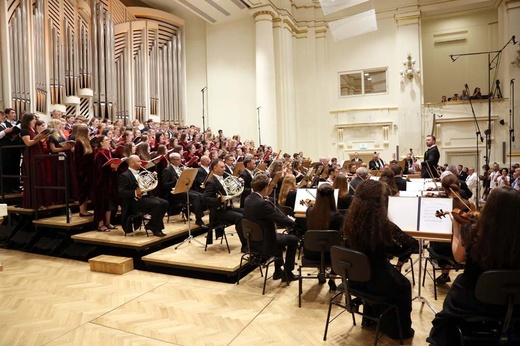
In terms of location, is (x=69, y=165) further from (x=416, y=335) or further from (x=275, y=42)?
(x=275, y=42)

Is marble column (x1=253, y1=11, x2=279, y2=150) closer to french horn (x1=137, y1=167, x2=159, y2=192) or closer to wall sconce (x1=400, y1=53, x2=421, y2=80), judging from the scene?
wall sconce (x1=400, y1=53, x2=421, y2=80)

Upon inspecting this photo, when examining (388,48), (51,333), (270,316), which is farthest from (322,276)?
(388,48)

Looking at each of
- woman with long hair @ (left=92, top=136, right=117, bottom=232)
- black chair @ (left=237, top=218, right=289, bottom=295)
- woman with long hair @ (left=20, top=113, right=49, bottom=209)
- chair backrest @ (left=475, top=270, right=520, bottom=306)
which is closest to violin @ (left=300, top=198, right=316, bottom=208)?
black chair @ (left=237, top=218, right=289, bottom=295)

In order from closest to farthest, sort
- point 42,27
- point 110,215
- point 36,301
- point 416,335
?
point 416,335 → point 36,301 → point 110,215 → point 42,27

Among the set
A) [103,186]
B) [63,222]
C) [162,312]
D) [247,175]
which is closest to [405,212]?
[162,312]

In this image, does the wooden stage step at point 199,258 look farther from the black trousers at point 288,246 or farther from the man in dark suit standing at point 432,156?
the man in dark suit standing at point 432,156

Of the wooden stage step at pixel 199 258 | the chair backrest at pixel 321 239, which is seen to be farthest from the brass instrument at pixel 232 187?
the chair backrest at pixel 321 239

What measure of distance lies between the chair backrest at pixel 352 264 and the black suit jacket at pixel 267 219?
5.19 feet

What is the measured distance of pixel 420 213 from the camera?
410cm

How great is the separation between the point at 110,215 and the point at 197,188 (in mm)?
1861

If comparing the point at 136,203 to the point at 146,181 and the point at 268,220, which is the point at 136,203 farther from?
the point at 268,220

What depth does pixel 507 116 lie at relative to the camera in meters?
15.6

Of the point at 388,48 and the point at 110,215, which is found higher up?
the point at 388,48

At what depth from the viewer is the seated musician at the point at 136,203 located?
6.20 meters
